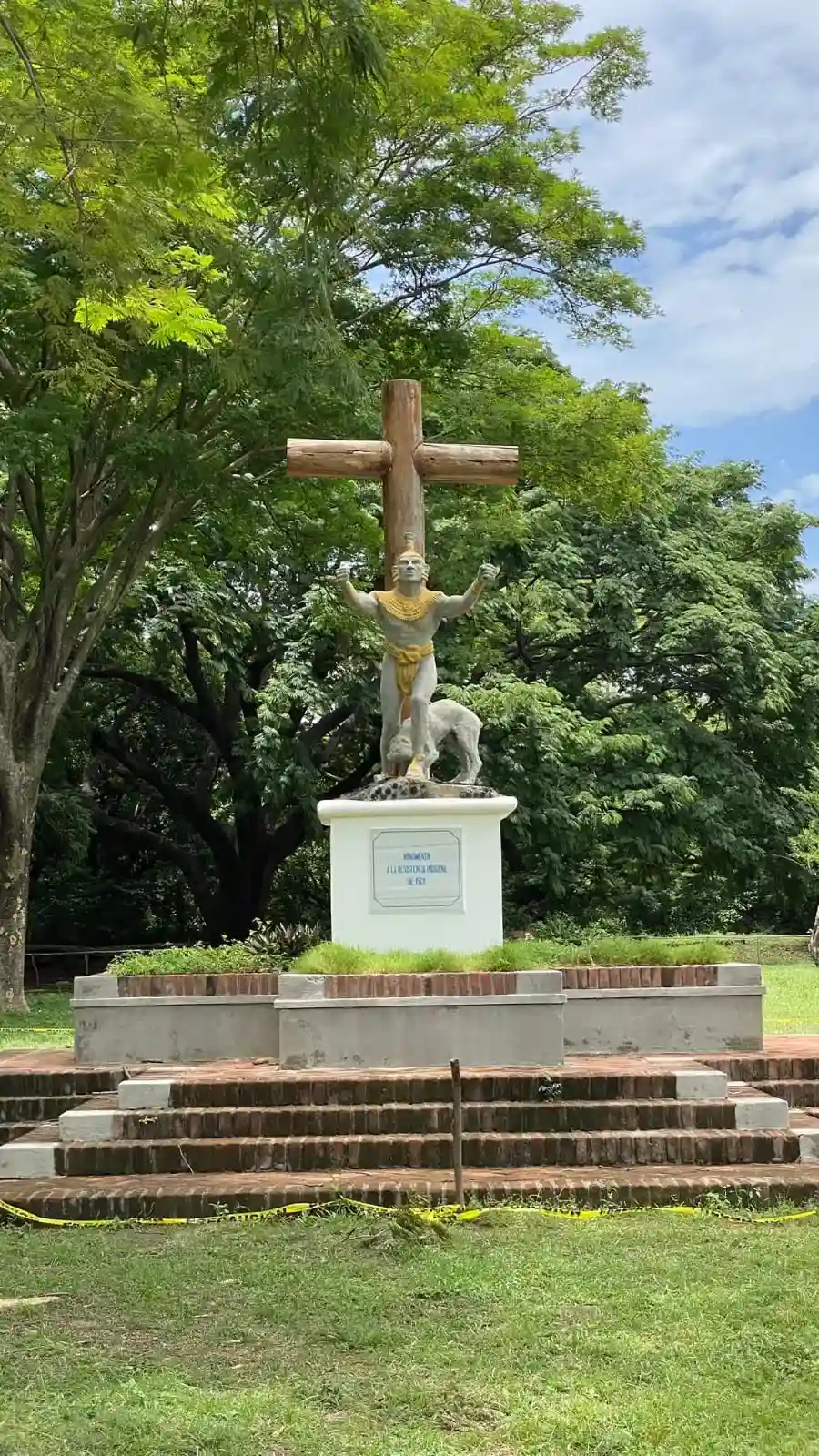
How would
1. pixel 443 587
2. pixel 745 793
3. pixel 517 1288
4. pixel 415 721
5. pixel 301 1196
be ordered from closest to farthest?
pixel 517 1288, pixel 301 1196, pixel 415 721, pixel 443 587, pixel 745 793

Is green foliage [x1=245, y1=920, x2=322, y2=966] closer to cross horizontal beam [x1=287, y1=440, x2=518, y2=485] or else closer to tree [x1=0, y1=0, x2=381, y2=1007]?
cross horizontal beam [x1=287, y1=440, x2=518, y2=485]

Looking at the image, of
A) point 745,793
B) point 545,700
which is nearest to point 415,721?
point 545,700

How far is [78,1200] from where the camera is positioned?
6.22 meters

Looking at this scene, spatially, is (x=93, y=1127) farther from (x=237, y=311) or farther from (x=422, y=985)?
(x=237, y=311)

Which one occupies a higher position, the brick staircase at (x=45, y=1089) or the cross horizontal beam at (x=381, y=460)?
the cross horizontal beam at (x=381, y=460)

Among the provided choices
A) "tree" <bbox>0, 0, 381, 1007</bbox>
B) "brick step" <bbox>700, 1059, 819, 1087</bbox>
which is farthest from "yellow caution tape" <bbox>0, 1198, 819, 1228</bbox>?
"tree" <bbox>0, 0, 381, 1007</bbox>

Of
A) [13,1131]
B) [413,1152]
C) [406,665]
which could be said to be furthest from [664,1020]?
[13,1131]

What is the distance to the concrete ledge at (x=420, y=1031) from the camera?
26.8 ft

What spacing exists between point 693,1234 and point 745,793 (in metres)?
17.8

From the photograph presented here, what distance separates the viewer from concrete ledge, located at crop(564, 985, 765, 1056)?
9047 millimetres

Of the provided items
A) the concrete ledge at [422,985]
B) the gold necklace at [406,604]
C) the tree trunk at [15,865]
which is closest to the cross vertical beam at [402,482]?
the gold necklace at [406,604]

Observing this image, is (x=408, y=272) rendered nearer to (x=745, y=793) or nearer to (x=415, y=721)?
(x=415, y=721)

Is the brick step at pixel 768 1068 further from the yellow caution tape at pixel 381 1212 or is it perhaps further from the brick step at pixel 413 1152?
the yellow caution tape at pixel 381 1212

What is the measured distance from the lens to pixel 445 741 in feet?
35.8
